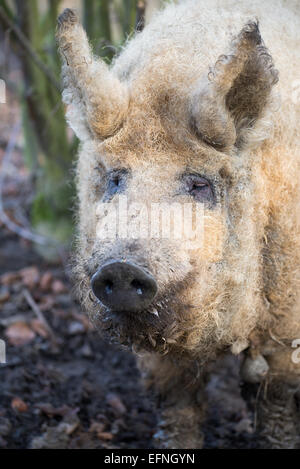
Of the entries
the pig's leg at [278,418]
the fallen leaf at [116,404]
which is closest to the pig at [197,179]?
the pig's leg at [278,418]

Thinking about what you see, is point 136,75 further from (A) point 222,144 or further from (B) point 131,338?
(B) point 131,338

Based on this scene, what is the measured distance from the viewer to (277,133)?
3.44 m

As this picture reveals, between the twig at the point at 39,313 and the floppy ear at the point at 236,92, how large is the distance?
119 inches

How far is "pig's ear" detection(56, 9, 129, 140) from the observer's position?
3195 millimetres

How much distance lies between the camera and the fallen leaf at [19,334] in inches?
212

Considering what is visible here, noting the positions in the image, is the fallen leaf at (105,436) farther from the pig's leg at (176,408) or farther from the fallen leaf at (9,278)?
the fallen leaf at (9,278)

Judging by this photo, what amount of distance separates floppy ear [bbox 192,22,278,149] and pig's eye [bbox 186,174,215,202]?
189mm

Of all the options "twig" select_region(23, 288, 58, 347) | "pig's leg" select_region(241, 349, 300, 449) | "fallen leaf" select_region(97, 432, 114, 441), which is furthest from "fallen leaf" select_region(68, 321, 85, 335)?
"pig's leg" select_region(241, 349, 300, 449)

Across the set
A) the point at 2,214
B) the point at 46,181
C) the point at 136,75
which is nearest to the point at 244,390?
the point at 136,75

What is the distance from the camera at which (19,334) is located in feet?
17.9

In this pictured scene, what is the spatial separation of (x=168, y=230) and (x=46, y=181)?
168 inches

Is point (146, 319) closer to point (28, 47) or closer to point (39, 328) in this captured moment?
point (39, 328)

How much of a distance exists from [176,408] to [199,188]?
189cm

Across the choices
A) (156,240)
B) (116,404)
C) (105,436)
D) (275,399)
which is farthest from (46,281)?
(156,240)
